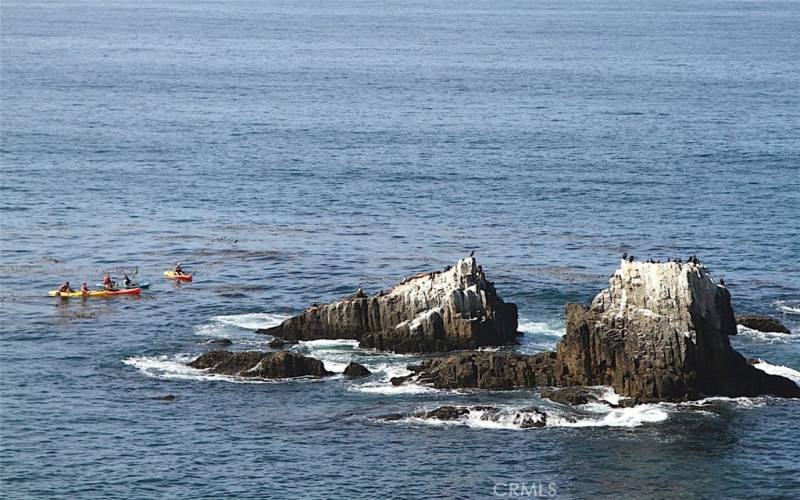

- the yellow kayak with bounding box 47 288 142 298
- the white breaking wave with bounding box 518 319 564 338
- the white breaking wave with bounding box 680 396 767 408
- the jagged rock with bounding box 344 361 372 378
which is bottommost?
the white breaking wave with bounding box 680 396 767 408

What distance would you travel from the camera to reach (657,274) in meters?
99.3

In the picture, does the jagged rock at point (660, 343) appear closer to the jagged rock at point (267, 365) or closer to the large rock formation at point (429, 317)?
the large rock formation at point (429, 317)

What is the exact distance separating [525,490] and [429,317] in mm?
26525

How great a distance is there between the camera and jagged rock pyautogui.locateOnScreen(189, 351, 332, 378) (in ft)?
341

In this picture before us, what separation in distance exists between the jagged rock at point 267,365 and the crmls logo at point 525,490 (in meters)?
23.1

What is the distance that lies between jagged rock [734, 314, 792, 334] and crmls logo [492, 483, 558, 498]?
34553mm

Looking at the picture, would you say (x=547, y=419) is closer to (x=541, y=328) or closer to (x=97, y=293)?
(x=541, y=328)

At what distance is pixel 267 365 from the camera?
104 m

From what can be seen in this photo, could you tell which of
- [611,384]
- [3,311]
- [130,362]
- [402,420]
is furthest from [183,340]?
[611,384]

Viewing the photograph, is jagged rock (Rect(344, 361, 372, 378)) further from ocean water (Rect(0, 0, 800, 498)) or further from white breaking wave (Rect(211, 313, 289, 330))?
white breaking wave (Rect(211, 313, 289, 330))

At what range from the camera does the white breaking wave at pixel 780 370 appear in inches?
4022

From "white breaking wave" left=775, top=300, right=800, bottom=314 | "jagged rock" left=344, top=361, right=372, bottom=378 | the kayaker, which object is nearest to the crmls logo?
"jagged rock" left=344, top=361, right=372, bottom=378

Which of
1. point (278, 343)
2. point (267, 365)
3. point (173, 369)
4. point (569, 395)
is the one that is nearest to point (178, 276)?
point (278, 343)

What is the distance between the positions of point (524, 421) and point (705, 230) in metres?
62.6
